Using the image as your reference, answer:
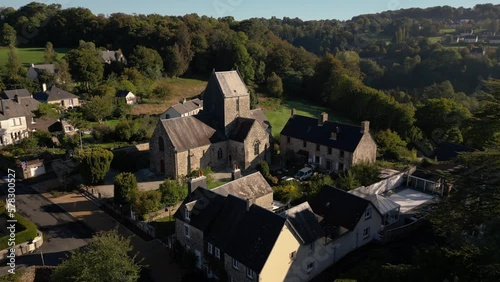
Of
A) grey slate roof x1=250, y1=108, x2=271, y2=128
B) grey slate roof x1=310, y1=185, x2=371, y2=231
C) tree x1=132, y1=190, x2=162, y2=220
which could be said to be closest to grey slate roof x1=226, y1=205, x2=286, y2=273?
grey slate roof x1=310, y1=185, x2=371, y2=231

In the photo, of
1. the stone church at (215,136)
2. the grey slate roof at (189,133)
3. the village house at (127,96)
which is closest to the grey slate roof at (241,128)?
the stone church at (215,136)

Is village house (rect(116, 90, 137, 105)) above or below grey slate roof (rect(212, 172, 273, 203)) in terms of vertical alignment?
above

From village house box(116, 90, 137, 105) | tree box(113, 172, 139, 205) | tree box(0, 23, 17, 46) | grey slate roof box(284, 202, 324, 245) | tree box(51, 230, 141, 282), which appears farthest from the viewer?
tree box(0, 23, 17, 46)

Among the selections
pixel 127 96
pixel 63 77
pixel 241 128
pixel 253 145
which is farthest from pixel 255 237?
pixel 63 77

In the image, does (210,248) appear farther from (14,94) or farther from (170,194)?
(14,94)

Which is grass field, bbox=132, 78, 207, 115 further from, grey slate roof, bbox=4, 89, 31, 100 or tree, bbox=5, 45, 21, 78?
tree, bbox=5, 45, 21, 78

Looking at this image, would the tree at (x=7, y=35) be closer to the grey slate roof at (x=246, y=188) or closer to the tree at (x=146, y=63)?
the tree at (x=146, y=63)
